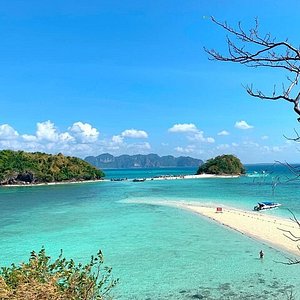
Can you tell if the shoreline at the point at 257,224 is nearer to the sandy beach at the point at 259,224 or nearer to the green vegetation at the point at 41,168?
the sandy beach at the point at 259,224

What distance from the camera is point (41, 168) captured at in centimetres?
13362

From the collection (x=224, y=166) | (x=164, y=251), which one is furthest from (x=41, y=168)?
(x=164, y=251)

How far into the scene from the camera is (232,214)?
44.5m

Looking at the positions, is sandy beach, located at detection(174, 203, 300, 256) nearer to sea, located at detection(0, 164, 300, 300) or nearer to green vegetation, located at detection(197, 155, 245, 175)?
sea, located at detection(0, 164, 300, 300)

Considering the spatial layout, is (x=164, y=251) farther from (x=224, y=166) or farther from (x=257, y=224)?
(x=224, y=166)

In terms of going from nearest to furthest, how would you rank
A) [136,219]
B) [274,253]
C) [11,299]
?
[11,299], [274,253], [136,219]

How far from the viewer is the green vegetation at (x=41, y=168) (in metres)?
125

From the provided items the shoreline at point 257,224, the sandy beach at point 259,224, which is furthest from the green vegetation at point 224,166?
the sandy beach at point 259,224

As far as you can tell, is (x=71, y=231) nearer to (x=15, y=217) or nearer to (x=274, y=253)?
(x=15, y=217)

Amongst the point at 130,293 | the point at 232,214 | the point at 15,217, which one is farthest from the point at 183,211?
the point at 130,293

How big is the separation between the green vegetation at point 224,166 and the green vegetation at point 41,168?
52.7 m

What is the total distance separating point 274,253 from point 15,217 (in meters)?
32.9

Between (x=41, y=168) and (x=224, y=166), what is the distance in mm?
81304

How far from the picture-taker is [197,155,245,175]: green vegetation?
17188 centimetres
